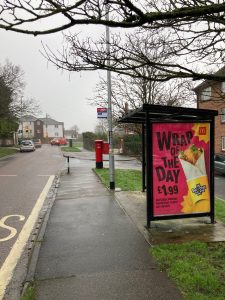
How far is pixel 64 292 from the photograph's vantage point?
4160 millimetres

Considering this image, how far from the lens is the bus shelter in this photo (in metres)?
6.78

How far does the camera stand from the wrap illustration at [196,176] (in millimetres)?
7043

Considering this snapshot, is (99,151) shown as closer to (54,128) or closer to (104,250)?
(104,250)

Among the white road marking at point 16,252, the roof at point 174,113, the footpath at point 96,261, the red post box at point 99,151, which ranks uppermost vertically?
the roof at point 174,113

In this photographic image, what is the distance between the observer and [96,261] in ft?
16.9

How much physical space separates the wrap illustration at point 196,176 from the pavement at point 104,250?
1.40 ft

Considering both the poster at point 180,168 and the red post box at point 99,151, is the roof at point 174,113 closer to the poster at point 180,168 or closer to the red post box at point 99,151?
the poster at point 180,168

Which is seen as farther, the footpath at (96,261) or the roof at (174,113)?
the roof at (174,113)

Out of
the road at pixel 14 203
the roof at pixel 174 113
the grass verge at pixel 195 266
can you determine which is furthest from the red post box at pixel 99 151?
the grass verge at pixel 195 266

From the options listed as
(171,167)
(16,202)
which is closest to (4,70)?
(16,202)

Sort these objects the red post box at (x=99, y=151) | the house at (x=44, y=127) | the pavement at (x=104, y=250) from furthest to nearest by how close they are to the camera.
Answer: the house at (x=44, y=127) → the red post box at (x=99, y=151) → the pavement at (x=104, y=250)

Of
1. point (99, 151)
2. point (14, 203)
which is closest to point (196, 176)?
point (14, 203)

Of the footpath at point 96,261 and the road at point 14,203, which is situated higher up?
the footpath at point 96,261

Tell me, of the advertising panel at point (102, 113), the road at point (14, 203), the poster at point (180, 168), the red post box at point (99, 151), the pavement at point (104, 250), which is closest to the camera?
the pavement at point (104, 250)
